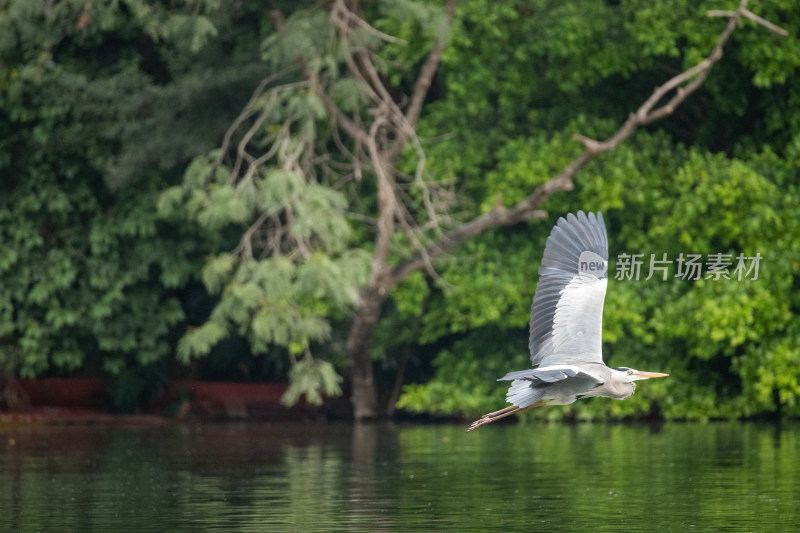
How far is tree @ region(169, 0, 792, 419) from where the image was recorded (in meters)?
18.0

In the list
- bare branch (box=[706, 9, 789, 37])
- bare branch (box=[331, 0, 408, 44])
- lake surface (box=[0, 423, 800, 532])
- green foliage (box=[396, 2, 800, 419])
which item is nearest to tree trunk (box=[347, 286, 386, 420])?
green foliage (box=[396, 2, 800, 419])

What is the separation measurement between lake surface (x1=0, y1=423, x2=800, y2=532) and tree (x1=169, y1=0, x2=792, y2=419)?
186 cm

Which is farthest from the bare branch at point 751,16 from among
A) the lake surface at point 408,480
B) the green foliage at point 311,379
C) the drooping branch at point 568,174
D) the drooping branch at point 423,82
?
the green foliage at point 311,379

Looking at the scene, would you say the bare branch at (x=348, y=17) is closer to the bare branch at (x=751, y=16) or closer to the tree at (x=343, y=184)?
the tree at (x=343, y=184)

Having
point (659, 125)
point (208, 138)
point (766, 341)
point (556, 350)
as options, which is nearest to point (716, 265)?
point (766, 341)

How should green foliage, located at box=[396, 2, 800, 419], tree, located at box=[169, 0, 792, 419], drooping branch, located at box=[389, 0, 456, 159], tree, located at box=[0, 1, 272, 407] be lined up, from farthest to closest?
tree, located at box=[0, 1, 272, 407], drooping branch, located at box=[389, 0, 456, 159], green foliage, located at box=[396, 2, 800, 419], tree, located at box=[169, 0, 792, 419]

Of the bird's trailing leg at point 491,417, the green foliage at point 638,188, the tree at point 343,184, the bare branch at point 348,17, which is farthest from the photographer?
the green foliage at point 638,188

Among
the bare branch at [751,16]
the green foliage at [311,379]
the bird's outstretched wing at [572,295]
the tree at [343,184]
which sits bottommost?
the green foliage at [311,379]

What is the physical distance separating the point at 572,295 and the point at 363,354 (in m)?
11.2

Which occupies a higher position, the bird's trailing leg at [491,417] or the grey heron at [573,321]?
the grey heron at [573,321]

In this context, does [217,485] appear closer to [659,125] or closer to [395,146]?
[395,146]

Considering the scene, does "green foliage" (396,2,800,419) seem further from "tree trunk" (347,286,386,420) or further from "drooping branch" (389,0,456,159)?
"tree trunk" (347,286,386,420)

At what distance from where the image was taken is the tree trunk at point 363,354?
19547 millimetres

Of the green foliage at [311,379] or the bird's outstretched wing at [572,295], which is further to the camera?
the green foliage at [311,379]
